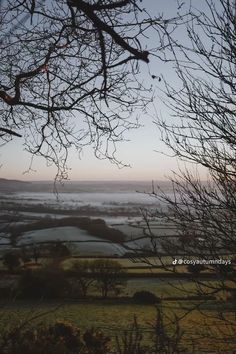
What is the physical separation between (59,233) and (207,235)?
2853 inches

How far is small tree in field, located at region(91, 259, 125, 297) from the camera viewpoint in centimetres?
4659

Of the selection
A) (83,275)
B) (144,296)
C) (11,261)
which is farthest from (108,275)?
(11,261)

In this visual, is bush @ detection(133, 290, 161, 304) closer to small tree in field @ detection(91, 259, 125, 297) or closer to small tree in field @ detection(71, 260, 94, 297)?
small tree in field @ detection(91, 259, 125, 297)

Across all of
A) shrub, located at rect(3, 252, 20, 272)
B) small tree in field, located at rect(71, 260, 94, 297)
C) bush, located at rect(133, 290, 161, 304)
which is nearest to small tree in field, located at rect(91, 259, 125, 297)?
small tree in field, located at rect(71, 260, 94, 297)

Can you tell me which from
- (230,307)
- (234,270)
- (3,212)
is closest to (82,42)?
(3,212)

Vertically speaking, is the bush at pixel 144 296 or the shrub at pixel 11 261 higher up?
the shrub at pixel 11 261

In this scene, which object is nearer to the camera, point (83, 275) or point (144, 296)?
point (144, 296)

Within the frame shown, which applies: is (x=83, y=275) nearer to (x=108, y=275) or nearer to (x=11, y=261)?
(x=108, y=275)

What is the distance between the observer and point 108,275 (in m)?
46.7

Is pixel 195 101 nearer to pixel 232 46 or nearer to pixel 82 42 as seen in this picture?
pixel 232 46

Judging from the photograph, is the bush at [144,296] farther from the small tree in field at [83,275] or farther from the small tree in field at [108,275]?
the small tree in field at [83,275]

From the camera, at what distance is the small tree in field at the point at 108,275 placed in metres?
A: 46.6

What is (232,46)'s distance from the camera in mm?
5883

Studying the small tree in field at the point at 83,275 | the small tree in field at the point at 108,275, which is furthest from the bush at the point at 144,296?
the small tree in field at the point at 83,275
